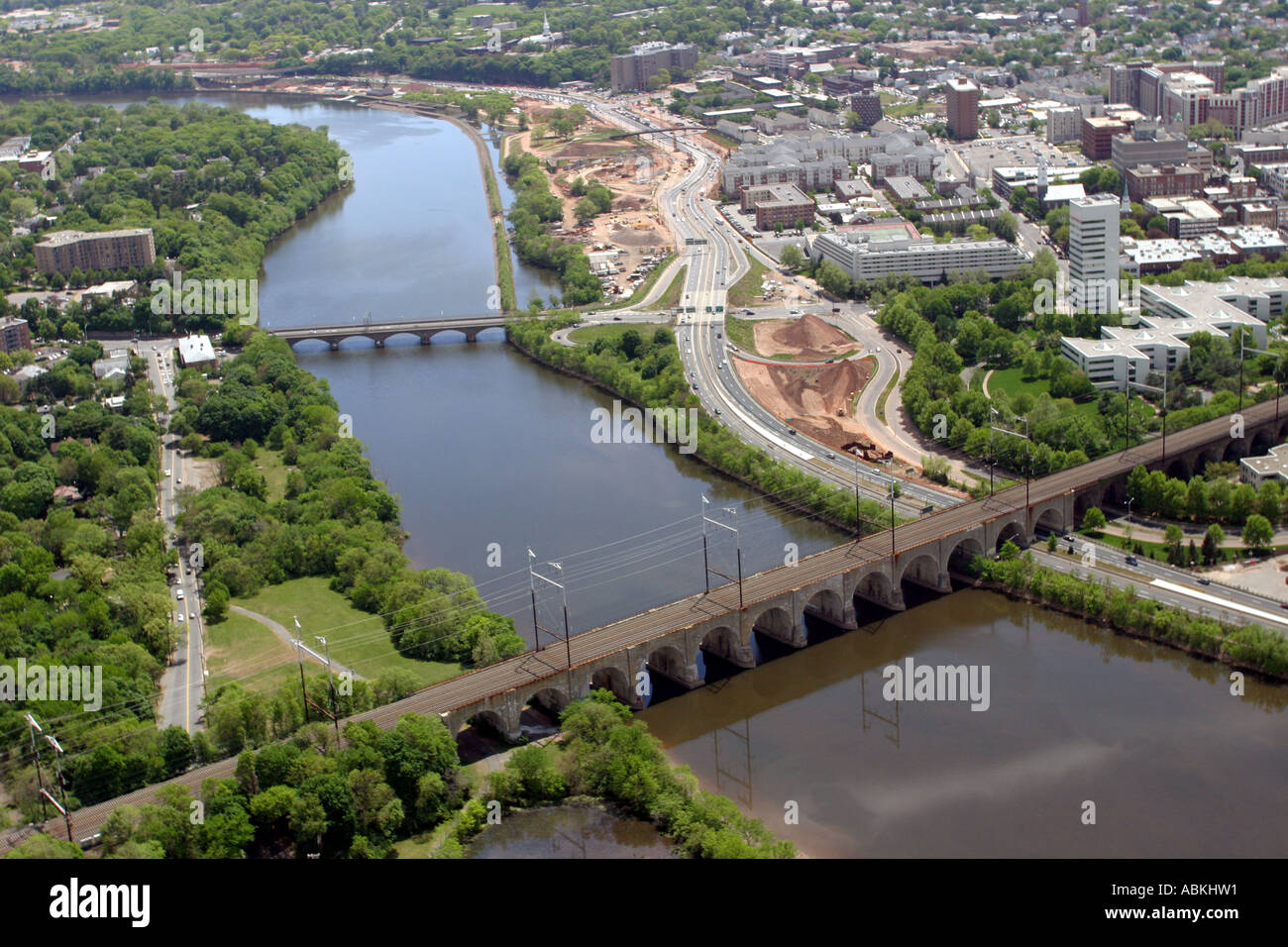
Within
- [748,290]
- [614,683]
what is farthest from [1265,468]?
[748,290]

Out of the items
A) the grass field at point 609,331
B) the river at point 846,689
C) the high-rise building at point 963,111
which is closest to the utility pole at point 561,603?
the river at point 846,689

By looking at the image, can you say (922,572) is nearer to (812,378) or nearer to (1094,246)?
(812,378)

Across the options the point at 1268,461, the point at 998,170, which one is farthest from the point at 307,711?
the point at 998,170

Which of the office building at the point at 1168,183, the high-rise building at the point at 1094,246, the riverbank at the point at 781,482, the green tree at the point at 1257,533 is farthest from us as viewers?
the office building at the point at 1168,183

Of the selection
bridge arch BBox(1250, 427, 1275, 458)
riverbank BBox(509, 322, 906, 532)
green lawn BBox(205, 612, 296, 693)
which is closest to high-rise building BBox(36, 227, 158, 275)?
riverbank BBox(509, 322, 906, 532)

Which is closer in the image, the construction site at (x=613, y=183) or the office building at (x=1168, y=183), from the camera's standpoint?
the construction site at (x=613, y=183)

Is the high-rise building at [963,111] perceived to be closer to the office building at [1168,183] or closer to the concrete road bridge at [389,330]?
the office building at [1168,183]
